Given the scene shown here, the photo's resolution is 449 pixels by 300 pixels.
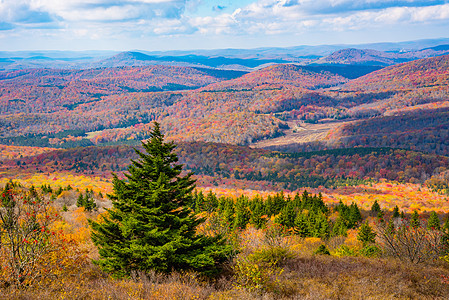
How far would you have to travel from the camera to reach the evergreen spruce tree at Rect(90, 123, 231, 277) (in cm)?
2217

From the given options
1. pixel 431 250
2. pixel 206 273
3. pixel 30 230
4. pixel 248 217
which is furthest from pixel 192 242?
pixel 248 217

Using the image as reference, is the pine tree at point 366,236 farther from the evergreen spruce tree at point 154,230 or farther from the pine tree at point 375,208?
the evergreen spruce tree at point 154,230

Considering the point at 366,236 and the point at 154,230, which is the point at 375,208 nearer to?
the point at 366,236

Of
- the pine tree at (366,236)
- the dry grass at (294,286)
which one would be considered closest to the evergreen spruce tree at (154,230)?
the dry grass at (294,286)

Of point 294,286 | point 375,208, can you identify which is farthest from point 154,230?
point 375,208

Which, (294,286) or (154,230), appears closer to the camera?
(154,230)

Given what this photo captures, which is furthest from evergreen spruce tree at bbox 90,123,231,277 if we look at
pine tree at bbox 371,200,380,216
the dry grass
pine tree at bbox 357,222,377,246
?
pine tree at bbox 371,200,380,216

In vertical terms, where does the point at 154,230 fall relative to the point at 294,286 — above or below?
above

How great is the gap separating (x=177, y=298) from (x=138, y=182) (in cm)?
902

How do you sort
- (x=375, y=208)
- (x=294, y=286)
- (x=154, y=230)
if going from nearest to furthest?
1. (x=154, y=230)
2. (x=294, y=286)
3. (x=375, y=208)

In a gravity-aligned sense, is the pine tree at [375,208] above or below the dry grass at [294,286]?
below

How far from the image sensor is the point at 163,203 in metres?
23.1

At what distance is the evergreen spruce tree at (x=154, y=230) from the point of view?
22.2 metres

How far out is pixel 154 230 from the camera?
847 inches
